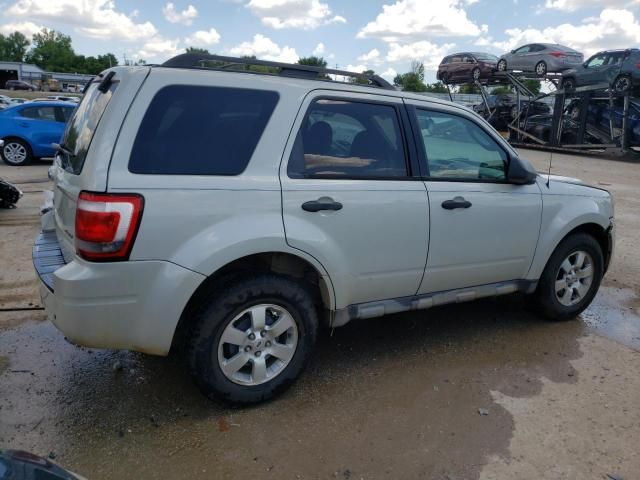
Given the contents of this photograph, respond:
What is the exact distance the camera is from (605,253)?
471cm

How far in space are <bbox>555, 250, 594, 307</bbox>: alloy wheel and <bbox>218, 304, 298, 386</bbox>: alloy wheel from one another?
2.44m

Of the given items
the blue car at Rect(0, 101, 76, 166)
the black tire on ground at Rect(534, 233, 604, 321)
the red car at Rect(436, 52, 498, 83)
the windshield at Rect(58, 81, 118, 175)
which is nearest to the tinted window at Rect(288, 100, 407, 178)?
the windshield at Rect(58, 81, 118, 175)

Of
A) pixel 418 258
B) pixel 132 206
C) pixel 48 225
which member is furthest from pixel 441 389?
pixel 48 225

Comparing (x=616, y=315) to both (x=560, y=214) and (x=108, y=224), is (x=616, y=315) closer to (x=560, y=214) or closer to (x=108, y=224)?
(x=560, y=214)

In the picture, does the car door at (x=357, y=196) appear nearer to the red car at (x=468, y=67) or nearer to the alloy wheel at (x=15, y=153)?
the alloy wheel at (x=15, y=153)

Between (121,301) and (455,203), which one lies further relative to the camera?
(455,203)

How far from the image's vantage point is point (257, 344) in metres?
3.09

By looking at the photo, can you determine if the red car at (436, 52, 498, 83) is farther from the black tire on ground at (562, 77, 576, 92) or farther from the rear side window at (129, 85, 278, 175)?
the rear side window at (129, 85, 278, 175)

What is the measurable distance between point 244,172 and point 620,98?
65.0 feet

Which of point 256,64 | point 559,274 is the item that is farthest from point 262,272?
point 559,274

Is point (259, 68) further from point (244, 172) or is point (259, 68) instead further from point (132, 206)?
point (132, 206)

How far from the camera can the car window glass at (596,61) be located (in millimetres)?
19173

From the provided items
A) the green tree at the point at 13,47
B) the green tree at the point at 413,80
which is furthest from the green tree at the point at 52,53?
the green tree at the point at 413,80

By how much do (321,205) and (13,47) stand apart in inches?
6071
